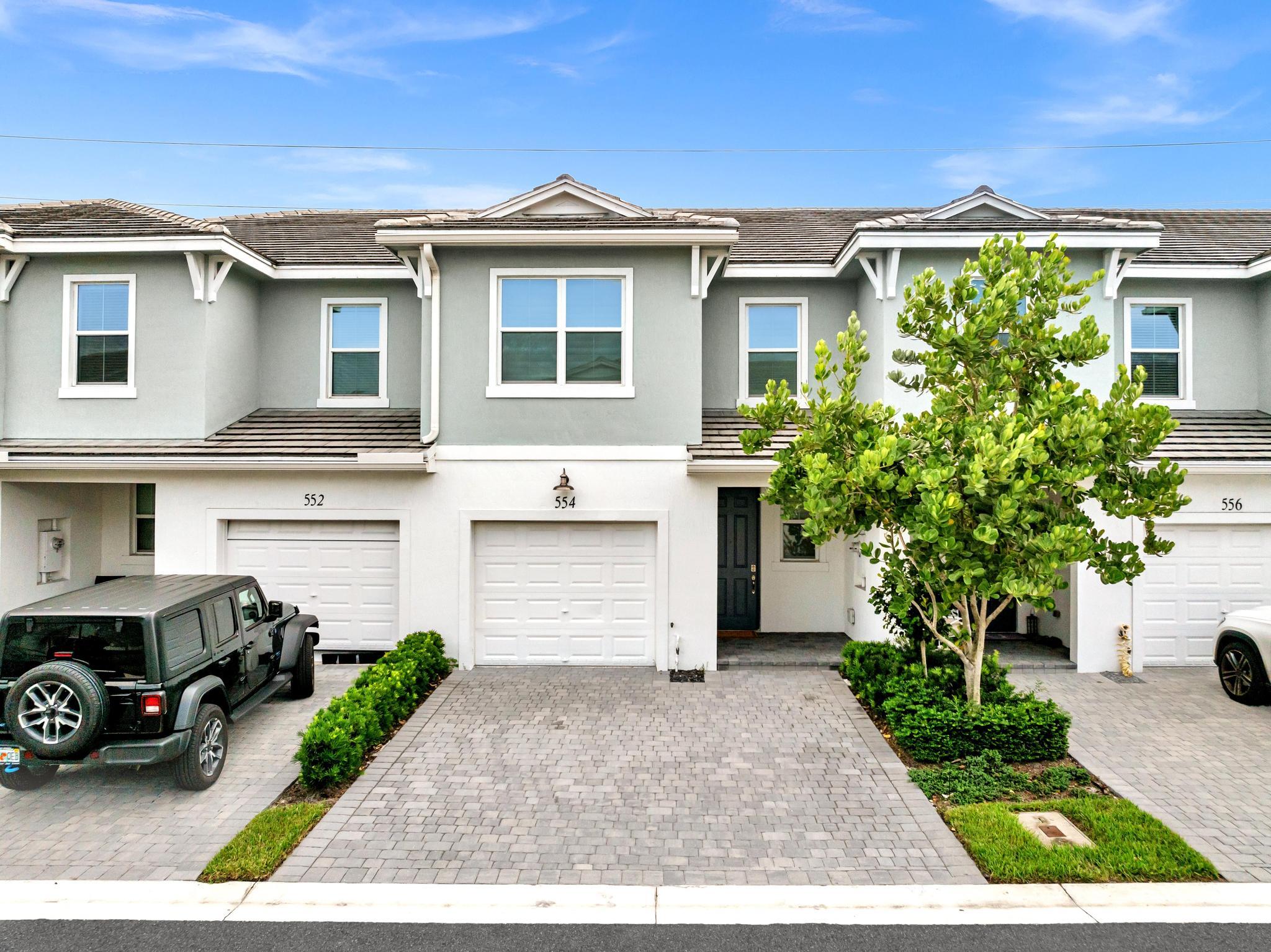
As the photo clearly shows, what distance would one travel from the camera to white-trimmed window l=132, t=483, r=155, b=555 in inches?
466

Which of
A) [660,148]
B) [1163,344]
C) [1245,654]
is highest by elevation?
Result: [660,148]

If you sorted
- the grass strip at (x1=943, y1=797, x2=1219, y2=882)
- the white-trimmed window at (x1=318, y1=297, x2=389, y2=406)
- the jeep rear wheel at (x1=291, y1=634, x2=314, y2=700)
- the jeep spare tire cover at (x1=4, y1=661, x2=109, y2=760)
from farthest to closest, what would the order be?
the white-trimmed window at (x1=318, y1=297, x2=389, y2=406), the jeep rear wheel at (x1=291, y1=634, x2=314, y2=700), the jeep spare tire cover at (x1=4, y1=661, x2=109, y2=760), the grass strip at (x1=943, y1=797, x2=1219, y2=882)

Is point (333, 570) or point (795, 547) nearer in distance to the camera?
point (333, 570)

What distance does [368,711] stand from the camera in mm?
6883

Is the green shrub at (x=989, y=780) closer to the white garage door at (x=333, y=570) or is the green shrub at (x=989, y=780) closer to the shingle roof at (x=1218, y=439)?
the shingle roof at (x=1218, y=439)

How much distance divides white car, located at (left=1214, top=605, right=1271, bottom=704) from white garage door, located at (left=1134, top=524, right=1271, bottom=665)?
3.39 feet

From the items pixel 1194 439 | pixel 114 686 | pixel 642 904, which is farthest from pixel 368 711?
pixel 1194 439

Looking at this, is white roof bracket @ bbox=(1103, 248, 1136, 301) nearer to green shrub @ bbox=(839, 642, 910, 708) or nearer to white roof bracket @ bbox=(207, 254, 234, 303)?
green shrub @ bbox=(839, 642, 910, 708)

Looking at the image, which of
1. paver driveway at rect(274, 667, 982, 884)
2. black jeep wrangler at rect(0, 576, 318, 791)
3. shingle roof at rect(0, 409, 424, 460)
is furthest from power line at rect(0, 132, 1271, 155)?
black jeep wrangler at rect(0, 576, 318, 791)

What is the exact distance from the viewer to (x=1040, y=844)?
16.8 ft

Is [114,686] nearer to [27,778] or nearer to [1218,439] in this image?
[27,778]

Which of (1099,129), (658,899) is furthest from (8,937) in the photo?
(1099,129)

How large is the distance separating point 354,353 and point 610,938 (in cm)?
999

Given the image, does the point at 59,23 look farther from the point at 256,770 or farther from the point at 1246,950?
the point at 1246,950
